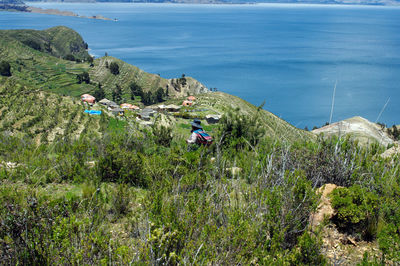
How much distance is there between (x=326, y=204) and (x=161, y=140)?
6.94m

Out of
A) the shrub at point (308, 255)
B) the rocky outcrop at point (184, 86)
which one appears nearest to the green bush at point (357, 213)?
the shrub at point (308, 255)

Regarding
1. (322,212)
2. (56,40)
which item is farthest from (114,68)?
(322,212)

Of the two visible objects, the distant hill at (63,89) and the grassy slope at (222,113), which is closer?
the distant hill at (63,89)

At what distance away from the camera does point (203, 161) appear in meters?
6.25

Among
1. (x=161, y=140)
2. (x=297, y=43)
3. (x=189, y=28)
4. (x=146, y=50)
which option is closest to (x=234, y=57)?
(x=146, y=50)

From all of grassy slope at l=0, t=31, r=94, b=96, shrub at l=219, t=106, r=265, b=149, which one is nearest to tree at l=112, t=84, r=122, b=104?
grassy slope at l=0, t=31, r=94, b=96

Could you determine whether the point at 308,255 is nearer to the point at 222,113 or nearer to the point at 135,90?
the point at 222,113

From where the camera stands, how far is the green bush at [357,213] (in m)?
4.02

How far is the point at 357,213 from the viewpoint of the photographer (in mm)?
4039

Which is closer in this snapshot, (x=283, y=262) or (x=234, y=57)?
(x=283, y=262)

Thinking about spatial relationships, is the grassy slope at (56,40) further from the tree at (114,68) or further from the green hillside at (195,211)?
the green hillside at (195,211)

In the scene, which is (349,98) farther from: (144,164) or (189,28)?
(189,28)

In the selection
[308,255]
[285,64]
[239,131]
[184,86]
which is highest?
[308,255]

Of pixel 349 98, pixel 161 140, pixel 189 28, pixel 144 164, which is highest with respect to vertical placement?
pixel 189 28
